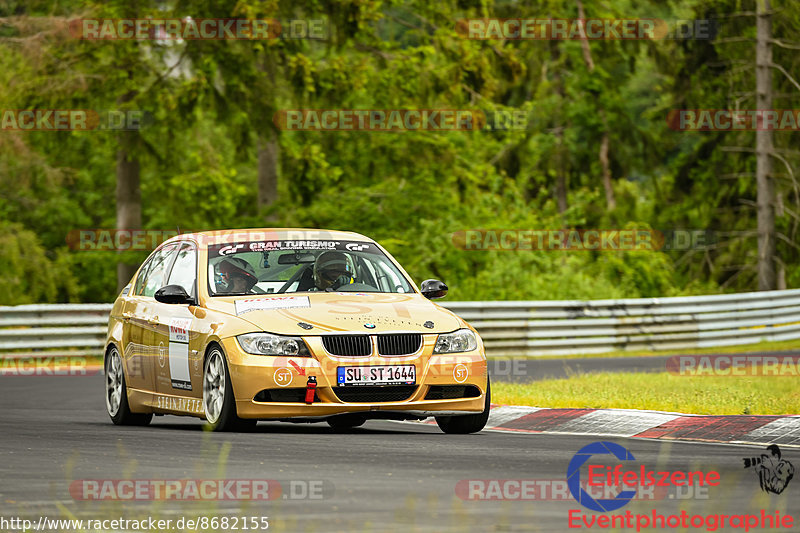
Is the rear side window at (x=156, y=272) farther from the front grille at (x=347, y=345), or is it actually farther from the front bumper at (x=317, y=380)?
the front grille at (x=347, y=345)

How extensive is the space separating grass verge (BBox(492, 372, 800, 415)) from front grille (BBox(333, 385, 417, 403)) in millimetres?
3059

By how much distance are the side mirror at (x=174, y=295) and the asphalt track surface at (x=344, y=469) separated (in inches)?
41.8

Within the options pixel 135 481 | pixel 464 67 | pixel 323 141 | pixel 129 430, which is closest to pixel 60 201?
pixel 323 141

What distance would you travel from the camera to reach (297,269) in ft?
40.8

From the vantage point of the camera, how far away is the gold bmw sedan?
1102 centimetres
